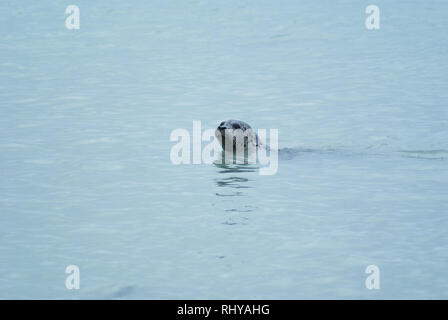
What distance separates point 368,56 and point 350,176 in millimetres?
7211

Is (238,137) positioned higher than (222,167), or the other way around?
(238,137)

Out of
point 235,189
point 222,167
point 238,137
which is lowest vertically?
point 235,189

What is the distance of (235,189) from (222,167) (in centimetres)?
113

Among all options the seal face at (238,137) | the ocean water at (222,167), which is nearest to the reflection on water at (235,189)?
the ocean water at (222,167)

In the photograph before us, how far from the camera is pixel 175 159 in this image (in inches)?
444

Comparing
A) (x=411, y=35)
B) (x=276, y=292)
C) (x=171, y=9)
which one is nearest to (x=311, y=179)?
(x=276, y=292)

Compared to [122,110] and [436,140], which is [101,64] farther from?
[436,140]

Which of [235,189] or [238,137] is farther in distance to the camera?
[238,137]

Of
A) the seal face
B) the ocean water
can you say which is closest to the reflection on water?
the ocean water

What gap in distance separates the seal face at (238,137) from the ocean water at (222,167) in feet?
1.91

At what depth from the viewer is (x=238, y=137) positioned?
1166cm

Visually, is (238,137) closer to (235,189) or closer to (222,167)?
(222,167)

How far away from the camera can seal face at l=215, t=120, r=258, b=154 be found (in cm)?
1166

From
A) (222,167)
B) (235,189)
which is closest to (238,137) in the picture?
(222,167)
